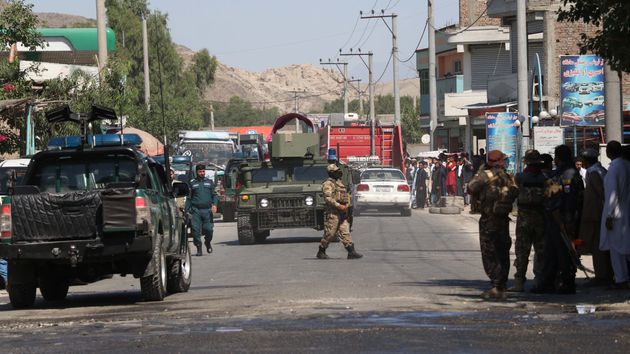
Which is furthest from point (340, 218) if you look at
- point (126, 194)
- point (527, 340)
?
point (527, 340)

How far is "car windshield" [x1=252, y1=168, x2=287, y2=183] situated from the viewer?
2867 cm

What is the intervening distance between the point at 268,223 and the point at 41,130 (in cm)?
735

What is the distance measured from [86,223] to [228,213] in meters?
25.8

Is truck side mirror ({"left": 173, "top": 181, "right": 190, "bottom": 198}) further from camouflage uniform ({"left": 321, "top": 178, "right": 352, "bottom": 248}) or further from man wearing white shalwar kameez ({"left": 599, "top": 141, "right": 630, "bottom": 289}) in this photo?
camouflage uniform ({"left": 321, "top": 178, "right": 352, "bottom": 248})

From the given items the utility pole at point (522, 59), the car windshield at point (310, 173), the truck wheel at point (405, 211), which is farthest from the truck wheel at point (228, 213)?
the car windshield at point (310, 173)

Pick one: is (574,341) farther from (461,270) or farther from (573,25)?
(573,25)

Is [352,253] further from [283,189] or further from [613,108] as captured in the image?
[283,189]

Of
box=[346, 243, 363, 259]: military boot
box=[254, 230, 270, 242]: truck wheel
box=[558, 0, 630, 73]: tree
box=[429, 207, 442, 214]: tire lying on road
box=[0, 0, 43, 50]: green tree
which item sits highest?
box=[0, 0, 43, 50]: green tree

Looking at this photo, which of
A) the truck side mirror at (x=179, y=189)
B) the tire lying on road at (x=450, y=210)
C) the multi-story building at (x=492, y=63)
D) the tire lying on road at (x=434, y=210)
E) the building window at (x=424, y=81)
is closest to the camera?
the truck side mirror at (x=179, y=189)

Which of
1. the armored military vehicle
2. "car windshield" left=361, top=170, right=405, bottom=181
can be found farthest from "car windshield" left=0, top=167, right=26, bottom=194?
"car windshield" left=361, top=170, right=405, bottom=181

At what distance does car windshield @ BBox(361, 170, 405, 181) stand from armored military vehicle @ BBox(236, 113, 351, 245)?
40.1 feet

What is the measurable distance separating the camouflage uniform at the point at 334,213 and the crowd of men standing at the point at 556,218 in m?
6.57

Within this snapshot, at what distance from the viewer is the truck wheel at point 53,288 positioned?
629 inches

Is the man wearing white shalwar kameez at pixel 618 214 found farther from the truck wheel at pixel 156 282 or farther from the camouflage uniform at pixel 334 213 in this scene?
the camouflage uniform at pixel 334 213
